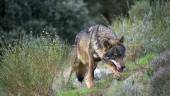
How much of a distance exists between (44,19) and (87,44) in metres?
10.6

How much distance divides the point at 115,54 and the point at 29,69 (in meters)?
1.77

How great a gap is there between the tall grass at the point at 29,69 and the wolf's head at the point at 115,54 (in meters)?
0.99

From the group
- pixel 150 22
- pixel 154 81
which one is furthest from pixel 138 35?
pixel 154 81

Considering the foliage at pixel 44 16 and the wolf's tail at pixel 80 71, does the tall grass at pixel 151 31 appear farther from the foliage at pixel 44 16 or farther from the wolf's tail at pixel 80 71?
the foliage at pixel 44 16

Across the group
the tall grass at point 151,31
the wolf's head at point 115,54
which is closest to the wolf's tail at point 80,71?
the wolf's head at point 115,54

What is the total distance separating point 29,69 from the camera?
463 inches

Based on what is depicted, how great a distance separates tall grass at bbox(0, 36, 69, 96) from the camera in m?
11.8

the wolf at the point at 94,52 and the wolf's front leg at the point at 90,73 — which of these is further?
the wolf's front leg at the point at 90,73

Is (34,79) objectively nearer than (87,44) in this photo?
Yes

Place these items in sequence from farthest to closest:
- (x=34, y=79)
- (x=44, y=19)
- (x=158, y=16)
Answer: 1. (x=44, y=19)
2. (x=158, y=16)
3. (x=34, y=79)

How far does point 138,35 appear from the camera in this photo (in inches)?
607

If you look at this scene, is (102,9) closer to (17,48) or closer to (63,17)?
(63,17)

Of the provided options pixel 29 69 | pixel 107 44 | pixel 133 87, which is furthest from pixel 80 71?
pixel 133 87

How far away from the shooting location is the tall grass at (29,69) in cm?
1178
